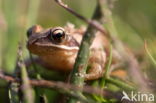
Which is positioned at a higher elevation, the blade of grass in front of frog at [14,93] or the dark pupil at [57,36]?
the dark pupil at [57,36]

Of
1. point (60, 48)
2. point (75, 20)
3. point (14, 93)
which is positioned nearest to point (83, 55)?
point (14, 93)

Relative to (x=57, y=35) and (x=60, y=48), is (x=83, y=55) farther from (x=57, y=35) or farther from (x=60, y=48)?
(x=60, y=48)

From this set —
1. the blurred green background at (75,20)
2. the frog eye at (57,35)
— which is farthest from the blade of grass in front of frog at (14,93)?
the blurred green background at (75,20)

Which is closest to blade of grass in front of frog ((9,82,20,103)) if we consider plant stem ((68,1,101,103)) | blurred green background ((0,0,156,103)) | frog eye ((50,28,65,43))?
plant stem ((68,1,101,103))

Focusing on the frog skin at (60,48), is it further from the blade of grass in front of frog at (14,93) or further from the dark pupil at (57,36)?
the blade of grass in front of frog at (14,93)

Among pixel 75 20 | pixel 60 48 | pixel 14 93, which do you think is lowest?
pixel 14 93

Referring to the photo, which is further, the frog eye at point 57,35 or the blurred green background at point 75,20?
the blurred green background at point 75,20
